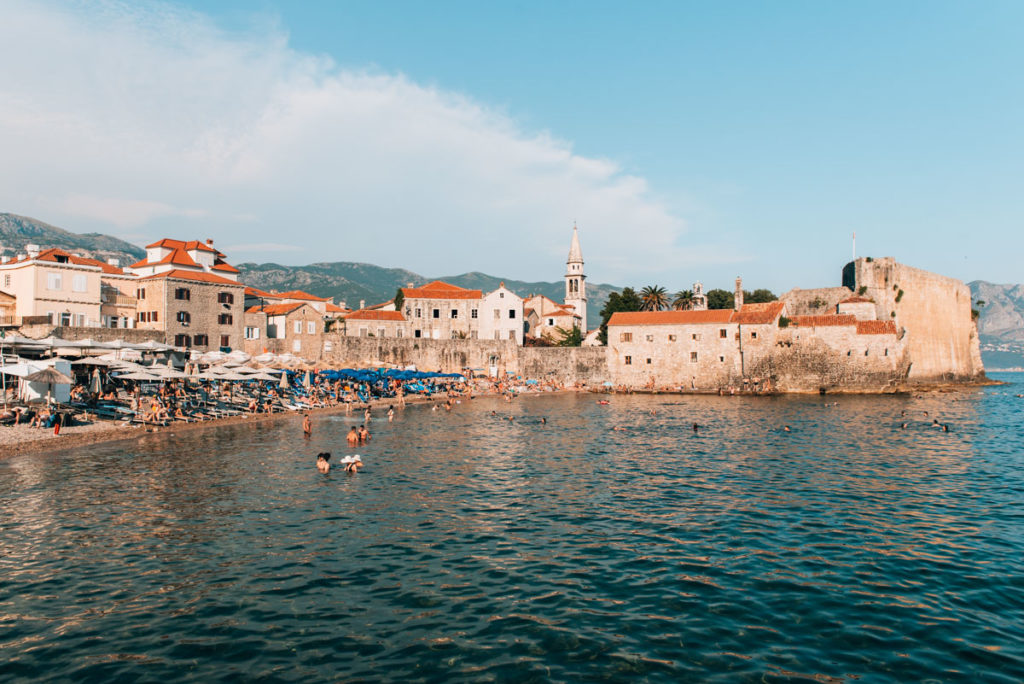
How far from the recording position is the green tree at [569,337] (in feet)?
272

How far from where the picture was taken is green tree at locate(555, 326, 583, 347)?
272 feet

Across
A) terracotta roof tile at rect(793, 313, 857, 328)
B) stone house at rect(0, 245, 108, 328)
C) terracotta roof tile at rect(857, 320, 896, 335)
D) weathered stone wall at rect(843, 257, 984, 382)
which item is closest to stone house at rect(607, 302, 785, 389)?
terracotta roof tile at rect(793, 313, 857, 328)

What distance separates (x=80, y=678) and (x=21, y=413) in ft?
93.5

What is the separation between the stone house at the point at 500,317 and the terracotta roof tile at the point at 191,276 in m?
30.2

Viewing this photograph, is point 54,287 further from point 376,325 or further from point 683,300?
point 683,300

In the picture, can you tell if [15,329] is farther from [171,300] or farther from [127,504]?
[127,504]

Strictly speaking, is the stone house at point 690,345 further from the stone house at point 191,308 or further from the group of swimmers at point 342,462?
the group of swimmers at point 342,462

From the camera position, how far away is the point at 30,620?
10805 mm

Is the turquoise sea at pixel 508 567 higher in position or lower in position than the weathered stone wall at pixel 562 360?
lower

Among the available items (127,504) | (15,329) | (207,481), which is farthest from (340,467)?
(15,329)

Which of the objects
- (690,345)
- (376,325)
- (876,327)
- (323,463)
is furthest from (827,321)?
(323,463)

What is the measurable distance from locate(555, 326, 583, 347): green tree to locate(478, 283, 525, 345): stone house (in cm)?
861

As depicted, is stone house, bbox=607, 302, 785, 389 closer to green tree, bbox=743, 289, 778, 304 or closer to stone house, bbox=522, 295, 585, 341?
stone house, bbox=522, 295, 585, 341

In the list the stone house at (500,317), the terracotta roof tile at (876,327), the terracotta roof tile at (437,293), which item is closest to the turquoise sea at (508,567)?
the terracotta roof tile at (876,327)
